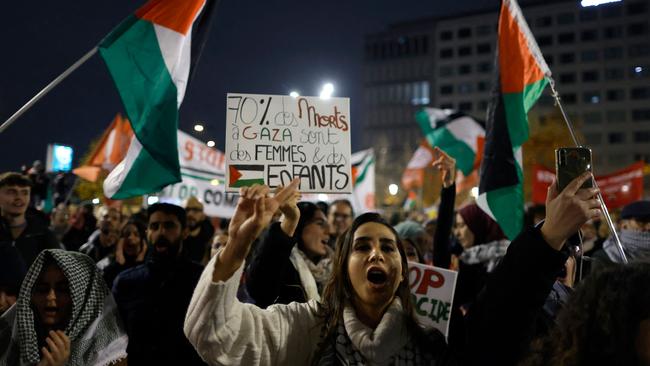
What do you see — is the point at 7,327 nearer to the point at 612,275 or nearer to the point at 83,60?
the point at 83,60

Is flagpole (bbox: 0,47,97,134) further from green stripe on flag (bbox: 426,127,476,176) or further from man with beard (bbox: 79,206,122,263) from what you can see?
green stripe on flag (bbox: 426,127,476,176)

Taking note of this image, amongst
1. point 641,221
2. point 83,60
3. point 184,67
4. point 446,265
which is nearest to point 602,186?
point 641,221

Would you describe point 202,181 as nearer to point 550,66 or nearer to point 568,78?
point 550,66

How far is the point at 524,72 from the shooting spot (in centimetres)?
505

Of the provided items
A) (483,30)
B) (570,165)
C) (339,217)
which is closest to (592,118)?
(483,30)

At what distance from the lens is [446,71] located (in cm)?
9631

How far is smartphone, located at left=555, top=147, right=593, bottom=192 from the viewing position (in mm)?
2012

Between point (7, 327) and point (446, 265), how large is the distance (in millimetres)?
3061

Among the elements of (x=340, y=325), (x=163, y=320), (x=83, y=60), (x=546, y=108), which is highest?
(x=546, y=108)

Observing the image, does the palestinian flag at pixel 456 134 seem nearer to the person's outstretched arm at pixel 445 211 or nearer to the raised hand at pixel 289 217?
the person's outstretched arm at pixel 445 211

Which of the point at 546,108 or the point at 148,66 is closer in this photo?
the point at 148,66

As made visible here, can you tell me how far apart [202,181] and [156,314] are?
17.2 feet

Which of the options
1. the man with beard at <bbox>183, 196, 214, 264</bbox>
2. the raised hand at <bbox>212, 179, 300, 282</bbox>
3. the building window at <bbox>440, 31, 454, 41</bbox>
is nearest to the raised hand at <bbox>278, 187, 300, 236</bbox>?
the raised hand at <bbox>212, 179, 300, 282</bbox>

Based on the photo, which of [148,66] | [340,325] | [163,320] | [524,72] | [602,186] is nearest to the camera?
[340,325]
